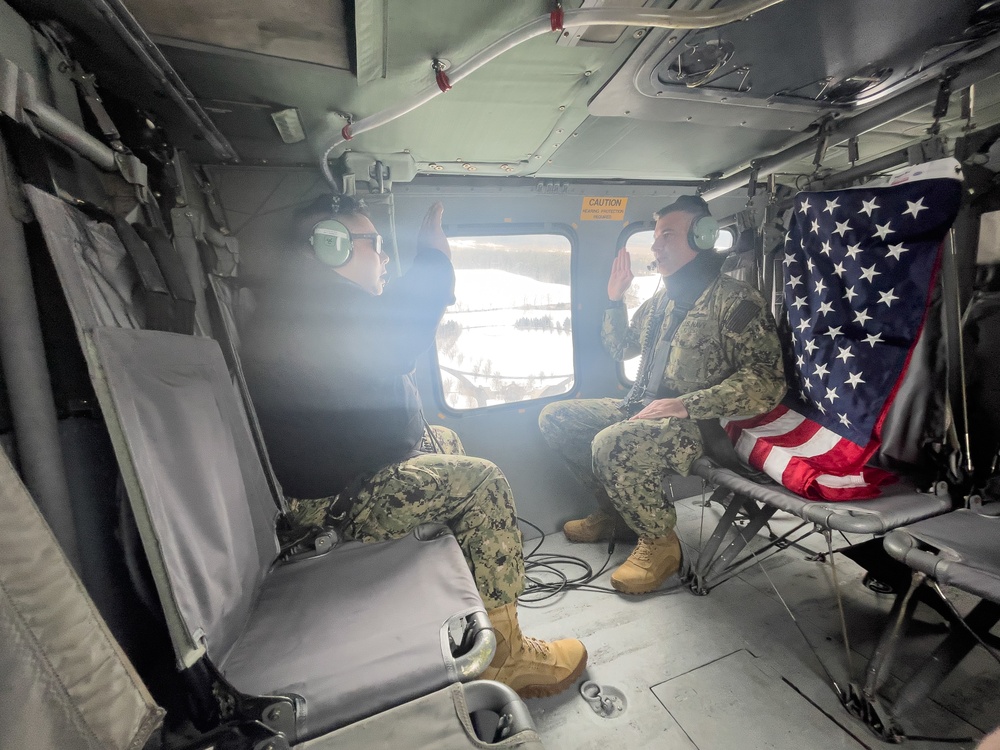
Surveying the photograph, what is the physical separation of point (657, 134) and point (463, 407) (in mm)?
2148

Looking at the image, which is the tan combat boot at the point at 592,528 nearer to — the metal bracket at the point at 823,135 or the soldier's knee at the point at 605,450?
the soldier's knee at the point at 605,450

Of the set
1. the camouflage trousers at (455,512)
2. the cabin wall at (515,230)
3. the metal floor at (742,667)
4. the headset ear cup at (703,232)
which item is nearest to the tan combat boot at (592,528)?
the cabin wall at (515,230)

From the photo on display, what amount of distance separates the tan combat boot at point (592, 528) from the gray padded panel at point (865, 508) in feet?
4.12

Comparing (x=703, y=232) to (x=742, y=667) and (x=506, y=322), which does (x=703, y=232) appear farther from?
(x=742, y=667)

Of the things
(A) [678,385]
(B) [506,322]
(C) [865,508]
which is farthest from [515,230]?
(C) [865,508]

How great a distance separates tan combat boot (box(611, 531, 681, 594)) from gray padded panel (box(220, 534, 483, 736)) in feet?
4.46

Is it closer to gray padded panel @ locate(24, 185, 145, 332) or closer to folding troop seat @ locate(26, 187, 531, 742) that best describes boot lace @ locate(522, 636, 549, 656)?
folding troop seat @ locate(26, 187, 531, 742)

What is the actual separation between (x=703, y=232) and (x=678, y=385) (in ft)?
3.36

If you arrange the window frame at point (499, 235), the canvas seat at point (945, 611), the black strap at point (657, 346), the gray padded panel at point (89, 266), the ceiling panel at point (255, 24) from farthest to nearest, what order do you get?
the window frame at point (499, 235), the black strap at point (657, 346), the canvas seat at point (945, 611), the ceiling panel at point (255, 24), the gray padded panel at point (89, 266)

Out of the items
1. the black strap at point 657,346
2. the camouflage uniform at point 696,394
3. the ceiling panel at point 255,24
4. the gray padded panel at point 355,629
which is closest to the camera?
the gray padded panel at point 355,629

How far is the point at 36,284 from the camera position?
2.84 ft

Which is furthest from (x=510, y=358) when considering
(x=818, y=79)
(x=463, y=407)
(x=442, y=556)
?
(x=818, y=79)

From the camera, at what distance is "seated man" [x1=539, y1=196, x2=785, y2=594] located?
7.81 feet

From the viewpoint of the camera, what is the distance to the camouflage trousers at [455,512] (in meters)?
1.75
